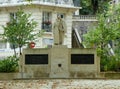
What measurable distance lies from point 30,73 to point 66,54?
2.49m

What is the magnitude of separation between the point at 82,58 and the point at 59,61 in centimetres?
142

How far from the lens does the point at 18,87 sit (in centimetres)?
1958

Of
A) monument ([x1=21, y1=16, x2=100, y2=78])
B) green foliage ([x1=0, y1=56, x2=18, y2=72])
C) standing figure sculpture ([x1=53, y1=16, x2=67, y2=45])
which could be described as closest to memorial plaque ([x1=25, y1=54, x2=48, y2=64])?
monument ([x1=21, y1=16, x2=100, y2=78])

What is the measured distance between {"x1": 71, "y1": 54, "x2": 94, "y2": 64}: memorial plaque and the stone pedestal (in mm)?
A: 474

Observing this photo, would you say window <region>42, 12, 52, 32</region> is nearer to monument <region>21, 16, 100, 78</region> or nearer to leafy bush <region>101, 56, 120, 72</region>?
leafy bush <region>101, 56, 120, 72</region>

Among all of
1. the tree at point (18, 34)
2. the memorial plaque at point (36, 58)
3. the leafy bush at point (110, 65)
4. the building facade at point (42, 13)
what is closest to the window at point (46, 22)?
the building facade at point (42, 13)

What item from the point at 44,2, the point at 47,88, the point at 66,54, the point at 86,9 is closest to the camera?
the point at 47,88

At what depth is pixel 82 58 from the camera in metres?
27.2

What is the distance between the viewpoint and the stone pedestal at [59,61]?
27016 millimetres

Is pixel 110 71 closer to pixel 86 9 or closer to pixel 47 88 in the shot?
pixel 47 88

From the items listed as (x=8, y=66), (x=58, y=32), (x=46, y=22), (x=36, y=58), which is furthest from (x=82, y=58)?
(x=46, y=22)

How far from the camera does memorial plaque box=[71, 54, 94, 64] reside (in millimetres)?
27156

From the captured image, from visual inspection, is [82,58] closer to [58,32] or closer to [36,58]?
[58,32]

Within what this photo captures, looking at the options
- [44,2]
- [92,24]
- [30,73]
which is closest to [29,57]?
[30,73]
